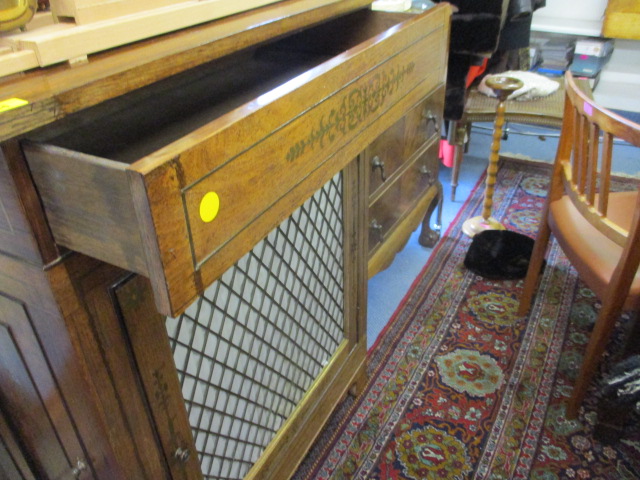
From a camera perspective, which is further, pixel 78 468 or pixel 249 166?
pixel 78 468

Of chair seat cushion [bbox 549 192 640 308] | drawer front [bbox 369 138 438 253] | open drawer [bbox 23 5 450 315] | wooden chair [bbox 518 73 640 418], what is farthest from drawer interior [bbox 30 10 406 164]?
chair seat cushion [bbox 549 192 640 308]

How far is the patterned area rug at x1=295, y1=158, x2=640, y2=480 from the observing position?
122 centimetres

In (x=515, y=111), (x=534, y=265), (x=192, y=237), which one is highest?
(x=192, y=237)

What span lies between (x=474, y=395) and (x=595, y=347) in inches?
12.8

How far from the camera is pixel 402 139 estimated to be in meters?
1.28

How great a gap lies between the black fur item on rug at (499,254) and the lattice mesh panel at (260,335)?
850 mm

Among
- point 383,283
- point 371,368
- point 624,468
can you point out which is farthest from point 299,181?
point 383,283

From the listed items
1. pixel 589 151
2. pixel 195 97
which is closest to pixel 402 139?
pixel 589 151

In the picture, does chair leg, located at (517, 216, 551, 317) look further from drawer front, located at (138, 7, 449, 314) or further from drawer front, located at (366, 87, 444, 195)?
drawer front, located at (138, 7, 449, 314)

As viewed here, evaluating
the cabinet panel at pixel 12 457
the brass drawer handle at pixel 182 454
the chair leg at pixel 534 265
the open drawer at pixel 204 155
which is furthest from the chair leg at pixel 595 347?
the cabinet panel at pixel 12 457

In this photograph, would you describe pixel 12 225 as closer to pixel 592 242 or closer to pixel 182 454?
pixel 182 454

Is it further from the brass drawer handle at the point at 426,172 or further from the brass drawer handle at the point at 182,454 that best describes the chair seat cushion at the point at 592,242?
the brass drawer handle at the point at 182,454

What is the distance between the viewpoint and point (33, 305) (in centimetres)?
59

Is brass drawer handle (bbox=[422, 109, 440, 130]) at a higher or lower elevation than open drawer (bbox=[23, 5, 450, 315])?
lower
